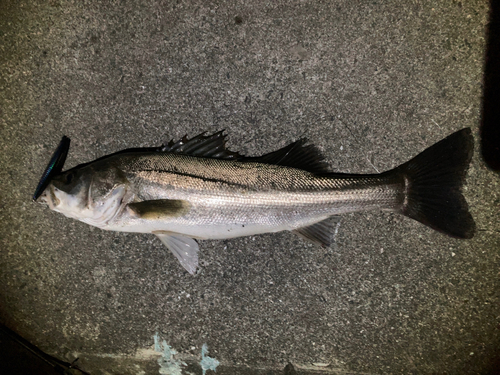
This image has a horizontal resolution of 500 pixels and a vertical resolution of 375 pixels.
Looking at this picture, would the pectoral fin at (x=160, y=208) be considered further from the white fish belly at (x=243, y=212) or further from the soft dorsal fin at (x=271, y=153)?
the soft dorsal fin at (x=271, y=153)

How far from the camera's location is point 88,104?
255 cm

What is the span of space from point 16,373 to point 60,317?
0.98 metres

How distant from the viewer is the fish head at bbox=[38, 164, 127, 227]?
2100mm

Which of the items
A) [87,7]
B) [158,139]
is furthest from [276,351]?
[87,7]

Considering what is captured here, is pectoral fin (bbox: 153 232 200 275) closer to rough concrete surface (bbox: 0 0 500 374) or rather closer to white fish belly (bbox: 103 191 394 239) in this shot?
white fish belly (bbox: 103 191 394 239)

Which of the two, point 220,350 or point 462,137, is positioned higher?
point 462,137

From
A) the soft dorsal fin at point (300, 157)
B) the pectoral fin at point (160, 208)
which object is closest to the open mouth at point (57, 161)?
the pectoral fin at point (160, 208)

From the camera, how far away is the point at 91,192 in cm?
211

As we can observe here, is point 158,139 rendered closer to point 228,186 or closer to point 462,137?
point 228,186

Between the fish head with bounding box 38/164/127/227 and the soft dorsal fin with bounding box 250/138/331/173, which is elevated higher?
the soft dorsal fin with bounding box 250/138/331/173

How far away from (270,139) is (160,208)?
1.21 metres

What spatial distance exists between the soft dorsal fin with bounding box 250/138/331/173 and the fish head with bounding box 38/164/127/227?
1.22m

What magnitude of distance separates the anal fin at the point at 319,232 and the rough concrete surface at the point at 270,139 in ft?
0.95

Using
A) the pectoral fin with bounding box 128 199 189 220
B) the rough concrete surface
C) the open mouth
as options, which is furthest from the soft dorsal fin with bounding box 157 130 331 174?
the open mouth
